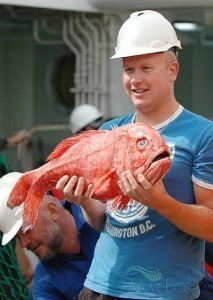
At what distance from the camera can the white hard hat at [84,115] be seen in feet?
23.3

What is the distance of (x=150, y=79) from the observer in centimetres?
313

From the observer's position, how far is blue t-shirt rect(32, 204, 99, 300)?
404cm

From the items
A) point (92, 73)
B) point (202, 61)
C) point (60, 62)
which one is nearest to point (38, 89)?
point (60, 62)

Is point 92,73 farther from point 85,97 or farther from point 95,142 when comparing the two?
point 95,142

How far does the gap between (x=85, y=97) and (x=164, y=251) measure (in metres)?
3.99

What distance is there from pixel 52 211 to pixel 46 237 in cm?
12

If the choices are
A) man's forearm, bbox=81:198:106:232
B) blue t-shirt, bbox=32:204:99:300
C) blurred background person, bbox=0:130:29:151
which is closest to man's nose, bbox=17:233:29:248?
blue t-shirt, bbox=32:204:99:300

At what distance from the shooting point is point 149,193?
2.87 m

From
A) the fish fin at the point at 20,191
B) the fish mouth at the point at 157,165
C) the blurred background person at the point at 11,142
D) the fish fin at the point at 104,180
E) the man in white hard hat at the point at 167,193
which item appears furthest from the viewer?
the blurred background person at the point at 11,142

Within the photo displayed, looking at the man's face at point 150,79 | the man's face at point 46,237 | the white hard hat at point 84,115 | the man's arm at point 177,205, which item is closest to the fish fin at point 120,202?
the man's arm at point 177,205

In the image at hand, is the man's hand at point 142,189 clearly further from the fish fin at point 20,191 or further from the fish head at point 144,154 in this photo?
the fish fin at point 20,191

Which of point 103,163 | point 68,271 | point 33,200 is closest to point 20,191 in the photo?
point 33,200

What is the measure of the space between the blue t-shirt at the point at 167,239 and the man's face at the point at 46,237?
2.49 ft

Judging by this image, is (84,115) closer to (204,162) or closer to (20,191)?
(20,191)
